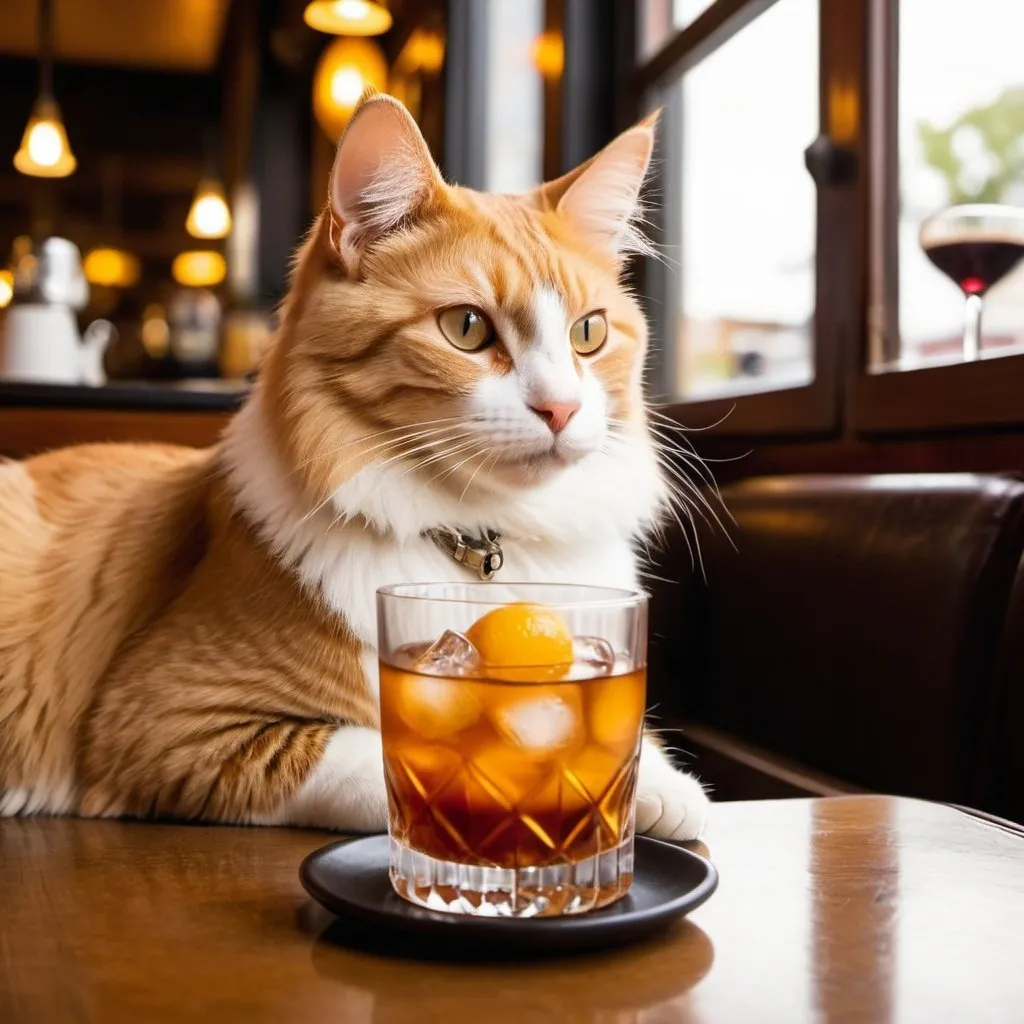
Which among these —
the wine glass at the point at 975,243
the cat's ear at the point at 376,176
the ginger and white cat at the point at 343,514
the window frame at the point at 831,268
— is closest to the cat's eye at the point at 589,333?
the ginger and white cat at the point at 343,514

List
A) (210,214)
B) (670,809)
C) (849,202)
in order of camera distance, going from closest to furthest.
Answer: (670,809), (849,202), (210,214)

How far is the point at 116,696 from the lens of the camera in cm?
124

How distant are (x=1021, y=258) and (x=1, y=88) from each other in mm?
9320

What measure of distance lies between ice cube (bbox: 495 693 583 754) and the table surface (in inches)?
5.0

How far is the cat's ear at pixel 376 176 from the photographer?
47.5 inches

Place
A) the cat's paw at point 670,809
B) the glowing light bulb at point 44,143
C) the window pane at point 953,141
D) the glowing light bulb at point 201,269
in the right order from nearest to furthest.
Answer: the cat's paw at point 670,809 < the window pane at point 953,141 < the glowing light bulb at point 44,143 < the glowing light bulb at point 201,269

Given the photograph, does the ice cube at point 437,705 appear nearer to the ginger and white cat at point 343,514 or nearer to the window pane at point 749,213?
the ginger and white cat at point 343,514

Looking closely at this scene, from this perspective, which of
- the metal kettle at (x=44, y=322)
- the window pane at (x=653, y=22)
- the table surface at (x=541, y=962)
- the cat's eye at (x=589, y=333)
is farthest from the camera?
the window pane at (x=653, y=22)

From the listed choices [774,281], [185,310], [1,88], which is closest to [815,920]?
[774,281]

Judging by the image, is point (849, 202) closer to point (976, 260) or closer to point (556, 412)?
point (976, 260)

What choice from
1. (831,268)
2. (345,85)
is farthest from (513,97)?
(831,268)

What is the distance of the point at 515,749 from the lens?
0.73 metres

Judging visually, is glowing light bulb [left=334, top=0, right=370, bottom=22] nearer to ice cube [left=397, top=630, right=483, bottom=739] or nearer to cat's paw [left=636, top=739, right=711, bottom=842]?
cat's paw [left=636, top=739, right=711, bottom=842]

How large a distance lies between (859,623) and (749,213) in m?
1.49
